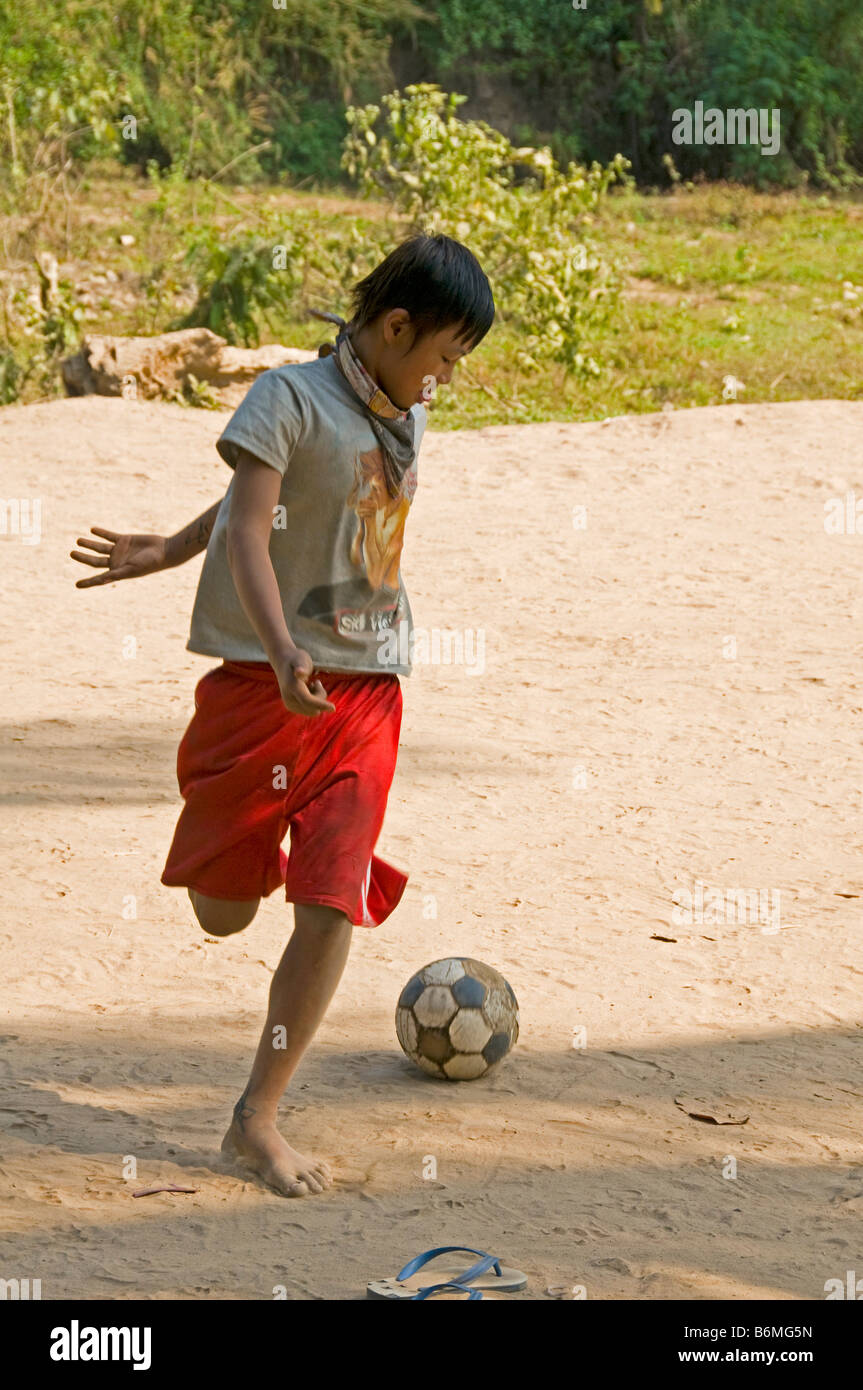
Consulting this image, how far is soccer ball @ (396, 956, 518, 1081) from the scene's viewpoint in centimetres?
325

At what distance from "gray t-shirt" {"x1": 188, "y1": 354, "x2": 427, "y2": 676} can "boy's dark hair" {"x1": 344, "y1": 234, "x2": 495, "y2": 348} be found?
0.17m

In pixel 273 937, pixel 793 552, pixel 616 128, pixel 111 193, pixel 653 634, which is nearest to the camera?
pixel 273 937

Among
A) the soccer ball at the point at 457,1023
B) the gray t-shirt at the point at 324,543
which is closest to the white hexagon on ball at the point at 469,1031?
the soccer ball at the point at 457,1023

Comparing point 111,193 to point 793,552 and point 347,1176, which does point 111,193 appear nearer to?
point 793,552

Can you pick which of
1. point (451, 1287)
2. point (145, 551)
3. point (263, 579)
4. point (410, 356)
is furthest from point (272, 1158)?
point (410, 356)

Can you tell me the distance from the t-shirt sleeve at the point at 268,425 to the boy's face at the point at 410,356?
19 cm

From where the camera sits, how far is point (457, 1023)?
10.6ft

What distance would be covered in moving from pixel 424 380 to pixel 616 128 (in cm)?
2107

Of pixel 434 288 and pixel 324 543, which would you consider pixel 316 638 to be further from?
pixel 434 288

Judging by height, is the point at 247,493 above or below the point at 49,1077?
above

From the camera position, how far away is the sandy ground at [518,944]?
2701mm

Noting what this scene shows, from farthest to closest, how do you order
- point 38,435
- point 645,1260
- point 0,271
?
point 0,271 < point 38,435 < point 645,1260

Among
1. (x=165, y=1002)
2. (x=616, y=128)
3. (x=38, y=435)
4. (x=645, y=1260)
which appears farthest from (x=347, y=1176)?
(x=616, y=128)

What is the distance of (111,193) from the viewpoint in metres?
18.8
